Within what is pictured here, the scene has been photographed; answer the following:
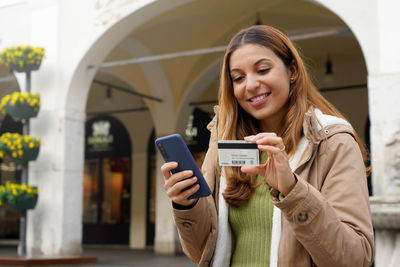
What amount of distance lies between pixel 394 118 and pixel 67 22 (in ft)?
19.8

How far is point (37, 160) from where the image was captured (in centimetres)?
960

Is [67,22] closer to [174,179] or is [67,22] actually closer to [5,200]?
[5,200]

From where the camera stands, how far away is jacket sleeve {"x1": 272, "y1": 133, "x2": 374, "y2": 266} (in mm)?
1343

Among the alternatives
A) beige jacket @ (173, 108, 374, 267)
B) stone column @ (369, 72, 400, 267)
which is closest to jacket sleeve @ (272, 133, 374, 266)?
beige jacket @ (173, 108, 374, 267)

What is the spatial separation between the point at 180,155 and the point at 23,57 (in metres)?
8.32

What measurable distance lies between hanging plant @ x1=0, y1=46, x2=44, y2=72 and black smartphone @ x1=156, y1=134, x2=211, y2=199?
27.0 feet

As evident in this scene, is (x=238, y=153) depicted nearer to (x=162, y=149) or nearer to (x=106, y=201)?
(x=162, y=149)

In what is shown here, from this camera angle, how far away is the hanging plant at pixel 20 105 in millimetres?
9102

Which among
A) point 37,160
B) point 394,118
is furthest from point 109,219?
point 394,118

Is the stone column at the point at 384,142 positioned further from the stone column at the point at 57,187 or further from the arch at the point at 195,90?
the arch at the point at 195,90

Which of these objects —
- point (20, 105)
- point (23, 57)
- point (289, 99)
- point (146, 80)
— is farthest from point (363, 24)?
point (146, 80)

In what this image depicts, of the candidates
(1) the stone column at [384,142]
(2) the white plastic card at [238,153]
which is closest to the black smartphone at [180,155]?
(2) the white plastic card at [238,153]

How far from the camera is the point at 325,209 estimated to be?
1.35 m

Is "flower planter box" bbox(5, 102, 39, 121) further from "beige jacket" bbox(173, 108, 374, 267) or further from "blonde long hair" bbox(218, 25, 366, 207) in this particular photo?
"beige jacket" bbox(173, 108, 374, 267)
